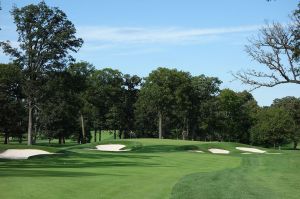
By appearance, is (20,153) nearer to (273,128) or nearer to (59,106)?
(59,106)

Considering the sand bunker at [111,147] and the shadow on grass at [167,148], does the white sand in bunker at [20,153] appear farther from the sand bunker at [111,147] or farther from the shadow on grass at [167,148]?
the sand bunker at [111,147]

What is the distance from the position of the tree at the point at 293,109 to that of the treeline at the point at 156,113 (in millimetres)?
314

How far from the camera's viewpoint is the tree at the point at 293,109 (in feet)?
341

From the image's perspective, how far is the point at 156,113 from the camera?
96.4m

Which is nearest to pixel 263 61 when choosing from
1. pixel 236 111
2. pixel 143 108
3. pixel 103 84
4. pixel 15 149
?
pixel 15 149

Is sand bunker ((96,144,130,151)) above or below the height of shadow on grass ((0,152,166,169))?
above

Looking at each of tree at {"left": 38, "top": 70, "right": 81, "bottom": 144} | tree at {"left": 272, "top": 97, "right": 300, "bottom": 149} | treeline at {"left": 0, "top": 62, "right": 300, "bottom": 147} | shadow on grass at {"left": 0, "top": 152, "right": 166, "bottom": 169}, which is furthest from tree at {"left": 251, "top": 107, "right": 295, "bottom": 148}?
shadow on grass at {"left": 0, "top": 152, "right": 166, "bottom": 169}

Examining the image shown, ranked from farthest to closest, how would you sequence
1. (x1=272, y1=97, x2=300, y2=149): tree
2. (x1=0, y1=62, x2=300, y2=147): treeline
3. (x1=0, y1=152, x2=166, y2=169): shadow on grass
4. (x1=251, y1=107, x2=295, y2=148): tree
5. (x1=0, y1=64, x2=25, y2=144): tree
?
(x1=272, y1=97, x2=300, y2=149): tree → (x1=251, y1=107, x2=295, y2=148): tree → (x1=0, y1=62, x2=300, y2=147): treeline → (x1=0, y1=64, x2=25, y2=144): tree → (x1=0, y1=152, x2=166, y2=169): shadow on grass

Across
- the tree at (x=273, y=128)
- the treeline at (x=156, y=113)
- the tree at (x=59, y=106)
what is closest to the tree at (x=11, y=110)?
the treeline at (x=156, y=113)

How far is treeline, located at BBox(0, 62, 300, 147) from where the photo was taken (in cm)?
8562

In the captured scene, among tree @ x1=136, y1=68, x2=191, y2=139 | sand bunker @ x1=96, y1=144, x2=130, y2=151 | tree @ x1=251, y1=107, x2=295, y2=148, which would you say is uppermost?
tree @ x1=136, y1=68, x2=191, y2=139

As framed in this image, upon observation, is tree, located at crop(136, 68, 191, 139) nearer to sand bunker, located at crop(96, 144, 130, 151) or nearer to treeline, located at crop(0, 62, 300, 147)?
treeline, located at crop(0, 62, 300, 147)

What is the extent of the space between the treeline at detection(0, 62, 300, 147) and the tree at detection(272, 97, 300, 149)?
0.31m

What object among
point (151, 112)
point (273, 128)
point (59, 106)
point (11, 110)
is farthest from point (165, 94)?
point (273, 128)
